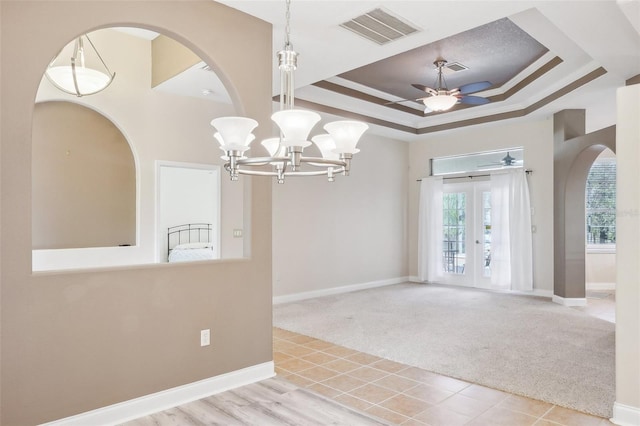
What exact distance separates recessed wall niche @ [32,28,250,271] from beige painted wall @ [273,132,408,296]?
1420 mm

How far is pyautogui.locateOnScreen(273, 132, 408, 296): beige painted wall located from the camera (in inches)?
258

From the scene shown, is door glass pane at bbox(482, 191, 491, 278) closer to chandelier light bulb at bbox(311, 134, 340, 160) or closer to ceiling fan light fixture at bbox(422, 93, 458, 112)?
ceiling fan light fixture at bbox(422, 93, 458, 112)

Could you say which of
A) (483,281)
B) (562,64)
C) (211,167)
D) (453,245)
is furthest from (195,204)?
(562,64)

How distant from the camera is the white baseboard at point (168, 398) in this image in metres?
2.51

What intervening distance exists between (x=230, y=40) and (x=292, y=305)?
13.5ft

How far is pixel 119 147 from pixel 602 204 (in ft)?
28.3

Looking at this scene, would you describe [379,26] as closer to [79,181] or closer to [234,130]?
[234,130]

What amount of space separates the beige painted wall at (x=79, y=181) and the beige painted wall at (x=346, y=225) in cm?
214

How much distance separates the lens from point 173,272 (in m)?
2.90

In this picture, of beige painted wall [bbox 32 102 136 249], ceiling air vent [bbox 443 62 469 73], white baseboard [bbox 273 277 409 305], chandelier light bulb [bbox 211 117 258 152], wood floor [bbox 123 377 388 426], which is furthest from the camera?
white baseboard [bbox 273 277 409 305]

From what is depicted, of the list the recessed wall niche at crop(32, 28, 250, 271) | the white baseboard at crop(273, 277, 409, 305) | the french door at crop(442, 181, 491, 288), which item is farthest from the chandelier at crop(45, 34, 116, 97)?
the french door at crop(442, 181, 491, 288)

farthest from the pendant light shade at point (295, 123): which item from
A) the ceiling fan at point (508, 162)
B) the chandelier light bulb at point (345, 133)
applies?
the ceiling fan at point (508, 162)

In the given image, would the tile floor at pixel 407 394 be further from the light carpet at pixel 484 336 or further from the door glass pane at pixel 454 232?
the door glass pane at pixel 454 232

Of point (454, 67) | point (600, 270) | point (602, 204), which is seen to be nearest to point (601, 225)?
point (602, 204)
